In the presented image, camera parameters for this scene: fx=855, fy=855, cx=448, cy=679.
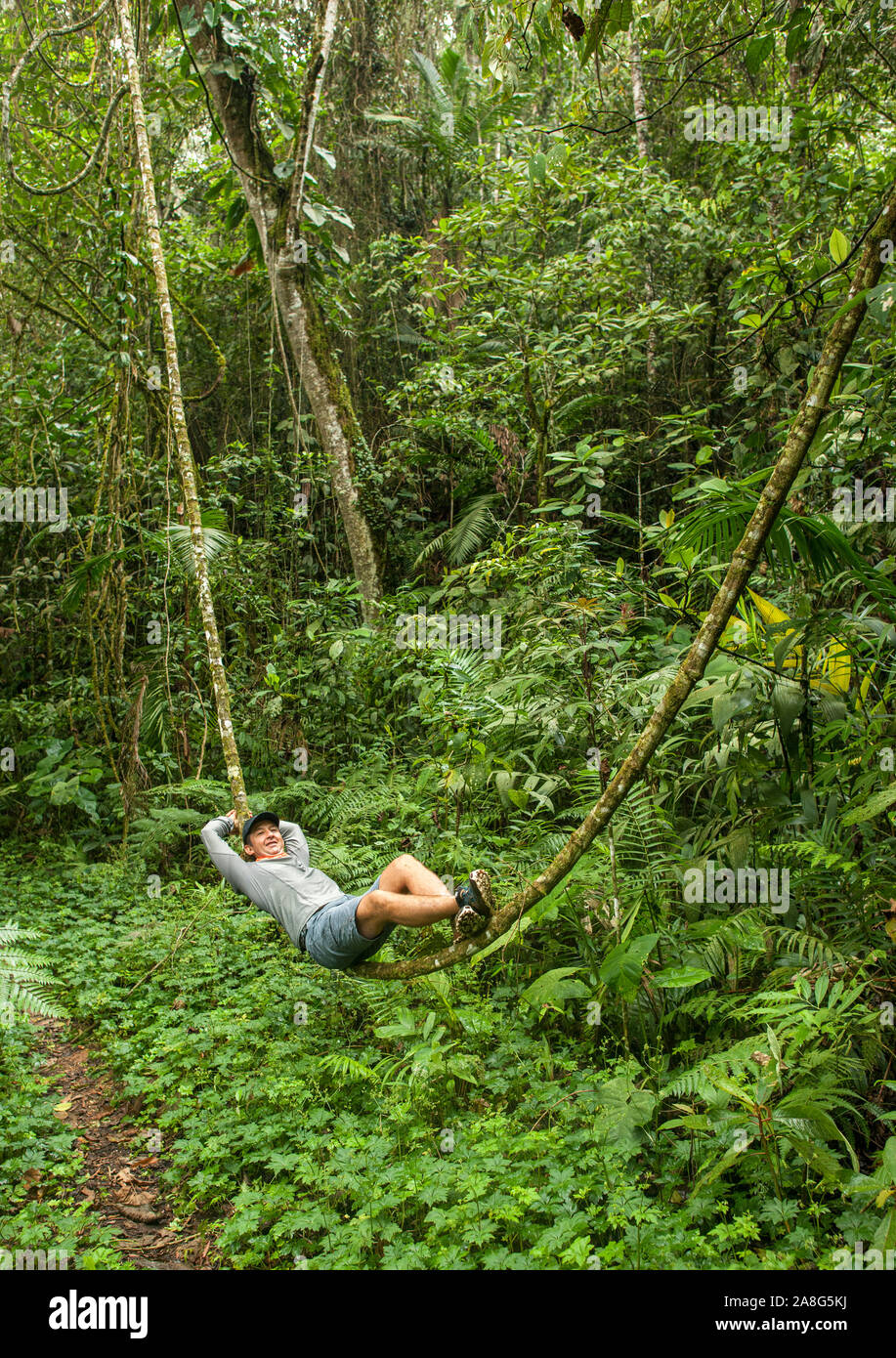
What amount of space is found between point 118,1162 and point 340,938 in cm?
142

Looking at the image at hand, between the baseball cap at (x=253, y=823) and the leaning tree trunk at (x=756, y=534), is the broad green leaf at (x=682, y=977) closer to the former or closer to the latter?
the leaning tree trunk at (x=756, y=534)

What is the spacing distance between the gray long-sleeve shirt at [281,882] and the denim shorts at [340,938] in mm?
138

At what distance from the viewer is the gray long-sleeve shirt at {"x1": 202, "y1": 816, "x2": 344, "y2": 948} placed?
13.0 ft

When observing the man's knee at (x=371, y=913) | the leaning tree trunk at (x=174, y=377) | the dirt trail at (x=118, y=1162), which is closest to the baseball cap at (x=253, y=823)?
the leaning tree trunk at (x=174, y=377)

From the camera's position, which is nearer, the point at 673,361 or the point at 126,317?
the point at 126,317

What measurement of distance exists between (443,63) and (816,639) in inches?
378

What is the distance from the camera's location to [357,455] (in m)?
8.29

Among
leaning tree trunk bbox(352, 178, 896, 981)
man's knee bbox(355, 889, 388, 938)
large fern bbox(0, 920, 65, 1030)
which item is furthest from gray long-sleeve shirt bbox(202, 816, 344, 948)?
leaning tree trunk bbox(352, 178, 896, 981)

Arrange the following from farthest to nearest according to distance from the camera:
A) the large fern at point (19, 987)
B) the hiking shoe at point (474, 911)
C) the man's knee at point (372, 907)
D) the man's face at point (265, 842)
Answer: the man's face at point (265, 842) < the large fern at point (19, 987) < the man's knee at point (372, 907) < the hiking shoe at point (474, 911)

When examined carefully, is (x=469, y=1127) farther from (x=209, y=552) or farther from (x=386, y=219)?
(x=386, y=219)

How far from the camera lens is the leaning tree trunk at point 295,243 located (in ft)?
23.5

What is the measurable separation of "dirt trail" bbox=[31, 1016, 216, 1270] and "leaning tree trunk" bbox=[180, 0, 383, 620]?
3.90m

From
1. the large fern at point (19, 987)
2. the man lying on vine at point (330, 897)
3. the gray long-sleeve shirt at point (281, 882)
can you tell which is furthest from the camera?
the gray long-sleeve shirt at point (281, 882)

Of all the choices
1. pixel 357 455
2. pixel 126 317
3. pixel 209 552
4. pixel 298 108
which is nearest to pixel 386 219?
pixel 298 108
